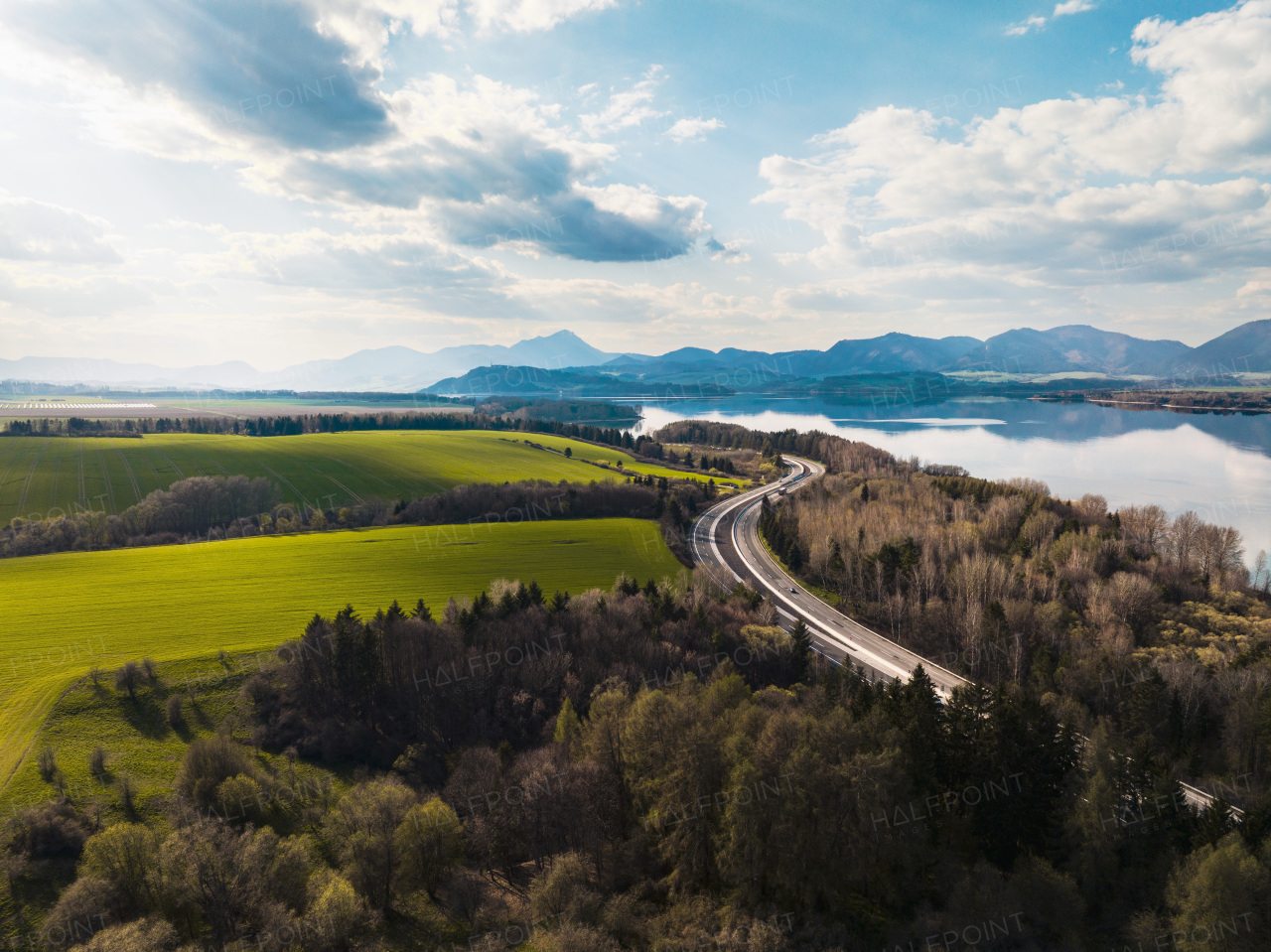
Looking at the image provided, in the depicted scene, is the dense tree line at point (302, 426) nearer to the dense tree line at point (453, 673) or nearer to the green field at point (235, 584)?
the green field at point (235, 584)

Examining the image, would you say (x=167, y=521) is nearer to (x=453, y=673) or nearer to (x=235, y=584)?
(x=235, y=584)

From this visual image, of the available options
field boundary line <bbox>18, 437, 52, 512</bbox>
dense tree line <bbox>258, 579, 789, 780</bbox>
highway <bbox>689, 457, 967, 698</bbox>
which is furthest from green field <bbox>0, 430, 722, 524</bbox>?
dense tree line <bbox>258, 579, 789, 780</bbox>

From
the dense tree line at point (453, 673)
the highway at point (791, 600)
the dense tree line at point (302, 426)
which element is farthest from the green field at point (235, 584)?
the dense tree line at point (302, 426)

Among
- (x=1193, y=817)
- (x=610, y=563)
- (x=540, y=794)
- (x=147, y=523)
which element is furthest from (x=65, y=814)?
(x=147, y=523)

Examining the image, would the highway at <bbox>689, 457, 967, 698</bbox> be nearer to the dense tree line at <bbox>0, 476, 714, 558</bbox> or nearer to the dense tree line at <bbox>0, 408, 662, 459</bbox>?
the dense tree line at <bbox>0, 476, 714, 558</bbox>

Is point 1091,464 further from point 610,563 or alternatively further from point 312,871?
point 312,871

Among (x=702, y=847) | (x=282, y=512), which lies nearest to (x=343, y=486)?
(x=282, y=512)
